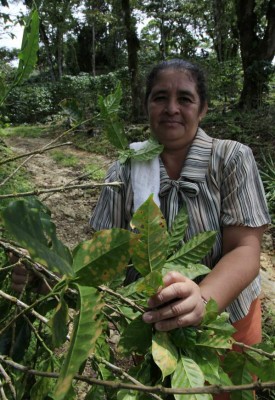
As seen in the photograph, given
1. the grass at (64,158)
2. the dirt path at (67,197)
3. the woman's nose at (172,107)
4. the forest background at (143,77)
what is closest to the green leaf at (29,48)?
the forest background at (143,77)

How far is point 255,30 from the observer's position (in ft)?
23.7

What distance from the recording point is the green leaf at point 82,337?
0.30 meters

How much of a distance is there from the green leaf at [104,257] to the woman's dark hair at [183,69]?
1.03m

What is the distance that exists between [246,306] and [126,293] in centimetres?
82

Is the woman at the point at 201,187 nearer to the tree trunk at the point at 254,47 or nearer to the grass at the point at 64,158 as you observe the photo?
the grass at the point at 64,158

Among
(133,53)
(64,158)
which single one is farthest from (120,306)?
(133,53)

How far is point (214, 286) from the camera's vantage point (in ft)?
3.10

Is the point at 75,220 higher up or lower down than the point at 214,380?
lower down

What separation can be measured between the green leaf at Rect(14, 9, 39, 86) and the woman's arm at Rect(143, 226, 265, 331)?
416 mm

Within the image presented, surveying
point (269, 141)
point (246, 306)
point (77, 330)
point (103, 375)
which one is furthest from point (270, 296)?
point (269, 141)

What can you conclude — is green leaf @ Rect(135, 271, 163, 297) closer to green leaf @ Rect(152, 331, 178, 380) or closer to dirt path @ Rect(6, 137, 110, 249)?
green leaf @ Rect(152, 331, 178, 380)

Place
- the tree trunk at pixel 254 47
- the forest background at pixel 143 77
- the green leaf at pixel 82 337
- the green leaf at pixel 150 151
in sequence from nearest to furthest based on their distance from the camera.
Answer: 1. the green leaf at pixel 82 337
2. the green leaf at pixel 150 151
3. the forest background at pixel 143 77
4. the tree trunk at pixel 254 47

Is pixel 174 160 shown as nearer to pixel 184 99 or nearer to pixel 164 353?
pixel 184 99

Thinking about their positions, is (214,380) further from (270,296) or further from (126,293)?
(270,296)
